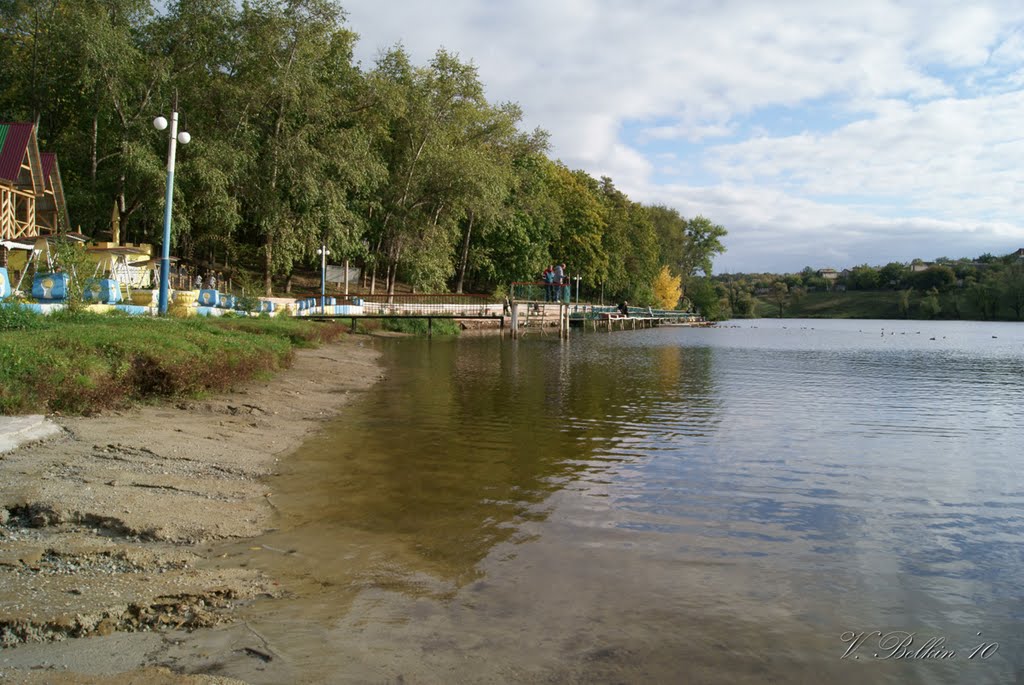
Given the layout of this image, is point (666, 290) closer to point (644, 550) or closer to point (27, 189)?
point (27, 189)

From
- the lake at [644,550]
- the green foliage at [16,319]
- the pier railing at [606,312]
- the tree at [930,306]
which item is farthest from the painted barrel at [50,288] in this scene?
the tree at [930,306]

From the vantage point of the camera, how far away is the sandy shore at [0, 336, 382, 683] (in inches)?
167

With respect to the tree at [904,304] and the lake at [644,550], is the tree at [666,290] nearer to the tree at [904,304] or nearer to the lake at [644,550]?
the tree at [904,304]

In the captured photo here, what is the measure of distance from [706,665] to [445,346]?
31.1 metres

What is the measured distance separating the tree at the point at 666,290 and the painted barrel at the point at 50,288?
93430 mm

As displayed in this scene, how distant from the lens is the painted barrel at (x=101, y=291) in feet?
63.4

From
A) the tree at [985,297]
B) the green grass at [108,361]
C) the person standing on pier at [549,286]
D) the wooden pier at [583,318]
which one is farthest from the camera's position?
the tree at [985,297]

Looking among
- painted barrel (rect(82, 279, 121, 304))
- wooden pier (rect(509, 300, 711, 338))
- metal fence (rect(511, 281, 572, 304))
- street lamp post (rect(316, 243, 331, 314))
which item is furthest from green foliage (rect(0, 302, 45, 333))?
metal fence (rect(511, 281, 572, 304))

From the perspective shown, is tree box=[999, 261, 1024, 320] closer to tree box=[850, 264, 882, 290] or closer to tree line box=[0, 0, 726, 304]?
tree box=[850, 264, 882, 290]

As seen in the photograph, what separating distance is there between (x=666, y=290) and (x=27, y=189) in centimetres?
8977

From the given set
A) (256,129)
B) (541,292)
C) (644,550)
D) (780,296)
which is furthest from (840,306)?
(644,550)

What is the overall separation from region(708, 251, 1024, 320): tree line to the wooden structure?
10560 centimetres

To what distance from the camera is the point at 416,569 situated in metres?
6.15

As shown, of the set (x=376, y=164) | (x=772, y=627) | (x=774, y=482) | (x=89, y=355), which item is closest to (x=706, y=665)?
(x=772, y=627)
